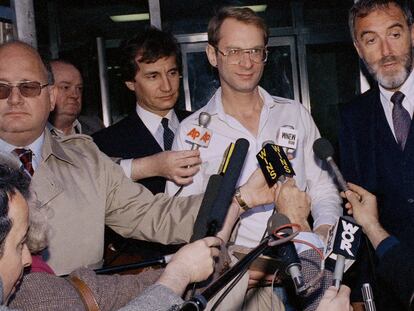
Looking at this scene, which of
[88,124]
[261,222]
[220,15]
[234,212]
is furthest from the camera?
[88,124]

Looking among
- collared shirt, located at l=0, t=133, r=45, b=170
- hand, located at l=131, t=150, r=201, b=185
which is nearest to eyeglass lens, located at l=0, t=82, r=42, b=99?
collared shirt, located at l=0, t=133, r=45, b=170

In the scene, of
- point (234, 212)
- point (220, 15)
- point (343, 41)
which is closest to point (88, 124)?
point (220, 15)

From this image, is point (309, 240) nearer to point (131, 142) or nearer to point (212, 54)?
point (212, 54)

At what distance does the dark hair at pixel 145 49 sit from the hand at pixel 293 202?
1.64 meters

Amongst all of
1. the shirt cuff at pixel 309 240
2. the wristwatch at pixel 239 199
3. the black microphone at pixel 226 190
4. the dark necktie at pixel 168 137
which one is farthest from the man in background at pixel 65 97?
the black microphone at pixel 226 190

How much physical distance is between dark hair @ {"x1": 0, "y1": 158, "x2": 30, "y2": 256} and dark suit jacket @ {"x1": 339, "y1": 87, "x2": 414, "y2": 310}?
1.80 meters

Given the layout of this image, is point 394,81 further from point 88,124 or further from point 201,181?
point 88,124

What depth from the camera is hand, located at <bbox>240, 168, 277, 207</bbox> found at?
9.12ft

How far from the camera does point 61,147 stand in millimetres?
3014

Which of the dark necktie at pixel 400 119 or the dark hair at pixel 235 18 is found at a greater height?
the dark hair at pixel 235 18

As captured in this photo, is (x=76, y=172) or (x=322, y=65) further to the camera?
(x=322, y=65)

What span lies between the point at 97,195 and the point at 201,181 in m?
0.67

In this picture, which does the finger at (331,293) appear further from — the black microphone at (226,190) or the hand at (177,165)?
the hand at (177,165)

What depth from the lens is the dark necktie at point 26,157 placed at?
9.44 ft
